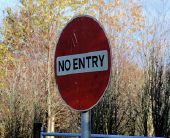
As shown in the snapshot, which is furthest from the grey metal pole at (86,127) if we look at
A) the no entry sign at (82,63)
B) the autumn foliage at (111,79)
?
the autumn foliage at (111,79)

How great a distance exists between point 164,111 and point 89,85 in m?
4.47

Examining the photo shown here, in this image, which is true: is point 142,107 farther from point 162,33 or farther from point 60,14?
point 60,14

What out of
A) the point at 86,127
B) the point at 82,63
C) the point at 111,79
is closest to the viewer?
the point at 86,127

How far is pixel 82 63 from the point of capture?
8.89 feet

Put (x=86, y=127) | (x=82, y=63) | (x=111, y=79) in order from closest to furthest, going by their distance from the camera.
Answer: (x=86, y=127) → (x=82, y=63) → (x=111, y=79)

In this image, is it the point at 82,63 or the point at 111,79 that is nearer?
the point at 82,63

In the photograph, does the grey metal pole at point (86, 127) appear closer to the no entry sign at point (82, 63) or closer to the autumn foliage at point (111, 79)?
the no entry sign at point (82, 63)

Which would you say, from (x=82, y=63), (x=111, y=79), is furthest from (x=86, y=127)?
(x=111, y=79)

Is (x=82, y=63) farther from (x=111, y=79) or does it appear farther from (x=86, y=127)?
(x=111, y=79)

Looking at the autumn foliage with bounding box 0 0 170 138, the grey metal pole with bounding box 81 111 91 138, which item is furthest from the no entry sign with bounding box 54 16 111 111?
the autumn foliage with bounding box 0 0 170 138

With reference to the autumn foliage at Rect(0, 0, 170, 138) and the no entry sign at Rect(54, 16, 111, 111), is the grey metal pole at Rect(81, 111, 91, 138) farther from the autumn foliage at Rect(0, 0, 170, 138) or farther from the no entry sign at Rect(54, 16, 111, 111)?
the autumn foliage at Rect(0, 0, 170, 138)

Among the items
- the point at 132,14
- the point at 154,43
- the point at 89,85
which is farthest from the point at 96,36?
the point at 132,14

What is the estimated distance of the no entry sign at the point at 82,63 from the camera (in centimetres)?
261

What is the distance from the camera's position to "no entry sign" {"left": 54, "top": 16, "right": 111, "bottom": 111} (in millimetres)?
2609
